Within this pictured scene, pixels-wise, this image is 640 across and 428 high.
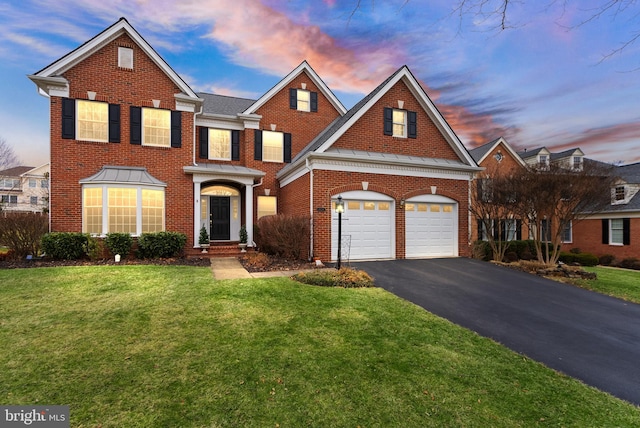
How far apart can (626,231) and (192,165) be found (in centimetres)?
2850

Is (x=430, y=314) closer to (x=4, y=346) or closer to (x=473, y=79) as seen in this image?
(x=473, y=79)

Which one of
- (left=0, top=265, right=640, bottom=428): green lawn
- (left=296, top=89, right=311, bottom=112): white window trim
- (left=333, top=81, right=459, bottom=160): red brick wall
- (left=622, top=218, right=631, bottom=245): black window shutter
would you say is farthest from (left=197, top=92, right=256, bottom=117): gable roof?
(left=622, top=218, right=631, bottom=245): black window shutter

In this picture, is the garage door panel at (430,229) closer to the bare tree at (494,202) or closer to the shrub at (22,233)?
the bare tree at (494,202)

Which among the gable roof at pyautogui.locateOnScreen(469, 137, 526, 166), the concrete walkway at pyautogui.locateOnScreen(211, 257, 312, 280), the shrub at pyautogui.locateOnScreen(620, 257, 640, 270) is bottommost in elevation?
the shrub at pyautogui.locateOnScreen(620, 257, 640, 270)

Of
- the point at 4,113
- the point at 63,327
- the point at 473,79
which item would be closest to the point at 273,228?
the point at 63,327

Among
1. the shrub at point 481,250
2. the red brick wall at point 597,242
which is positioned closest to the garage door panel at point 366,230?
the shrub at point 481,250

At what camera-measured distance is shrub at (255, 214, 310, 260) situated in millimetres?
11039

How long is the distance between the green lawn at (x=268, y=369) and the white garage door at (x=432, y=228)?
6968mm

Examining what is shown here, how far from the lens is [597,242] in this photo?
71.9ft

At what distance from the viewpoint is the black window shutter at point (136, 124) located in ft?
41.8

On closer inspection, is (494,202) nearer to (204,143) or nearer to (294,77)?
(294,77)

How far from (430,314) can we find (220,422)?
4.57 meters

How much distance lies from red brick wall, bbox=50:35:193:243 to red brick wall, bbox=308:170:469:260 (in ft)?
20.5

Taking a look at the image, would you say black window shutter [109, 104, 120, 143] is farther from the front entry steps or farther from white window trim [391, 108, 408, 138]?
white window trim [391, 108, 408, 138]
